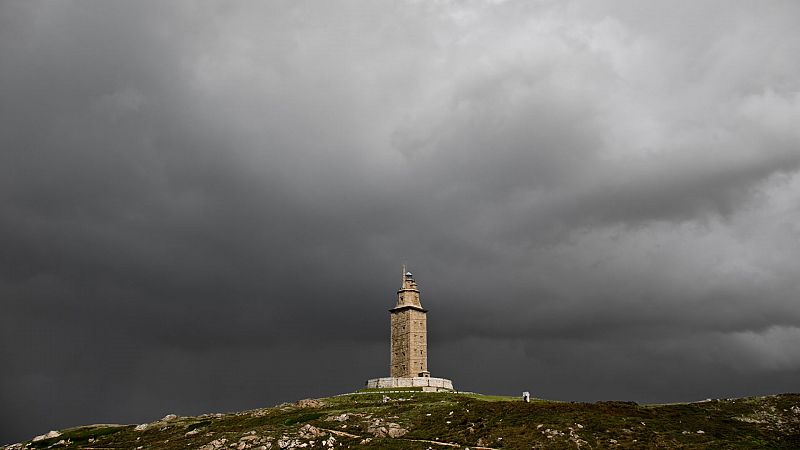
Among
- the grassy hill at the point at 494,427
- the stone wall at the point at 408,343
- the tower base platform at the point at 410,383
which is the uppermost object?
the stone wall at the point at 408,343

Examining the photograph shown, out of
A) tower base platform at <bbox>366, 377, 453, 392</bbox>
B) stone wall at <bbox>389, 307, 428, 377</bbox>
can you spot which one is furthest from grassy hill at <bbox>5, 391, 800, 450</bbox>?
stone wall at <bbox>389, 307, 428, 377</bbox>

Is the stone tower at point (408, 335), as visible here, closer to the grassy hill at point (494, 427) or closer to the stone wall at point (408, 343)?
the stone wall at point (408, 343)

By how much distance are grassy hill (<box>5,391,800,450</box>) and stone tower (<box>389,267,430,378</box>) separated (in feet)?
134

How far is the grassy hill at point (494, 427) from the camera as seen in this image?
59.3m

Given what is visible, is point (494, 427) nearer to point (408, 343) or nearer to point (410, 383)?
point (410, 383)

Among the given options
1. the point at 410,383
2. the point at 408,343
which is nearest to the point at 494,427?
the point at 410,383

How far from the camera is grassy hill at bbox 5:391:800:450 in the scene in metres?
59.3

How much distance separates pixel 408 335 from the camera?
433 feet

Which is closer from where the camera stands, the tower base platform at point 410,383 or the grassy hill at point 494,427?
the grassy hill at point 494,427

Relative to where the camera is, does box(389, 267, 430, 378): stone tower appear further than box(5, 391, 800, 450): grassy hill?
Yes

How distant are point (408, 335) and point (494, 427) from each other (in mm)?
67999

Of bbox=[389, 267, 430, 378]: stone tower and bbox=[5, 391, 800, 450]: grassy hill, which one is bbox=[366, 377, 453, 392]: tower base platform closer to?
bbox=[389, 267, 430, 378]: stone tower

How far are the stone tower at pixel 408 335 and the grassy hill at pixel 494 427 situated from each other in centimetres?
4089

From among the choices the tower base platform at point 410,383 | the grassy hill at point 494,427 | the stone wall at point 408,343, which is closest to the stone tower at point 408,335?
the stone wall at point 408,343
